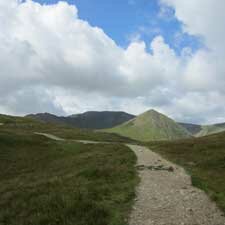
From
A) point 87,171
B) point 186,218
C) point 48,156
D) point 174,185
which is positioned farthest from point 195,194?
point 48,156

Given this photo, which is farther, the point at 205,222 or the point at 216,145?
the point at 216,145

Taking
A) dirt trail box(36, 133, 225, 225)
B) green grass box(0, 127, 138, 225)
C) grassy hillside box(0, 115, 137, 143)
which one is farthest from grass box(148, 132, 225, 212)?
grassy hillside box(0, 115, 137, 143)

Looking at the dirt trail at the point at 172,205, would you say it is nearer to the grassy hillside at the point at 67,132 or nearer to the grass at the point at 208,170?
the grass at the point at 208,170

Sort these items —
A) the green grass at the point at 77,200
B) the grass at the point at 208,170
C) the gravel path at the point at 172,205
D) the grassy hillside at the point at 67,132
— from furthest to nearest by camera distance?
the grassy hillside at the point at 67,132 → the grass at the point at 208,170 → the green grass at the point at 77,200 → the gravel path at the point at 172,205

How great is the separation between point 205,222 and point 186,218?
0.80 meters

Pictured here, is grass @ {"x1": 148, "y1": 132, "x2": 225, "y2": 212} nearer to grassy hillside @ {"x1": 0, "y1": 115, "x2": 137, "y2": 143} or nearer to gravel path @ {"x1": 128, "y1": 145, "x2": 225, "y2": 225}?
gravel path @ {"x1": 128, "y1": 145, "x2": 225, "y2": 225}

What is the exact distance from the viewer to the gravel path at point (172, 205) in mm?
14320

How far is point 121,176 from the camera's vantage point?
2453 centimetres

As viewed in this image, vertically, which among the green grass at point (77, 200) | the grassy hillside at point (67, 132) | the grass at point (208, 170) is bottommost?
the green grass at point (77, 200)

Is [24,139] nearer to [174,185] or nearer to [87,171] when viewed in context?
[87,171]

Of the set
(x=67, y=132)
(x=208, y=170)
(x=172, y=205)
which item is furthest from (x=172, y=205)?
(x=67, y=132)

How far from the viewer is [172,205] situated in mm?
16531

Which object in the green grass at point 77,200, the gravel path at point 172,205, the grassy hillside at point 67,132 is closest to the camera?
the gravel path at point 172,205

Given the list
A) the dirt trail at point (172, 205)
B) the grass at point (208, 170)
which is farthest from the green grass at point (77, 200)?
the grass at point (208, 170)
